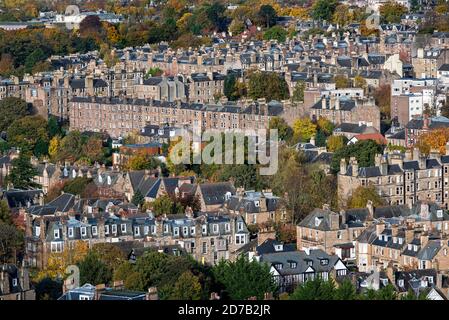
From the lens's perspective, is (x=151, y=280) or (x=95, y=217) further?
(x=95, y=217)

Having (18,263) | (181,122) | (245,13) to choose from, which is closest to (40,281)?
(18,263)

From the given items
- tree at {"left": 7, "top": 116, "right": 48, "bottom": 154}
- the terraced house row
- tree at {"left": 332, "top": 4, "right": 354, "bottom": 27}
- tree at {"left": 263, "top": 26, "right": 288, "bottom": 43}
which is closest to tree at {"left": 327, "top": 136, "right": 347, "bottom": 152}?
tree at {"left": 7, "top": 116, "right": 48, "bottom": 154}

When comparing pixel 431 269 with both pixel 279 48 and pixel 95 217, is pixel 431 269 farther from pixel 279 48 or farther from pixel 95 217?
pixel 279 48

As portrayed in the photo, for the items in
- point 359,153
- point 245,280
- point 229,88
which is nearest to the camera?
→ point 245,280

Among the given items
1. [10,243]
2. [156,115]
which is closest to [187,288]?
[10,243]

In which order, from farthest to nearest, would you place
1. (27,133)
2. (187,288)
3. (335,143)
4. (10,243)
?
(27,133)
(335,143)
(10,243)
(187,288)

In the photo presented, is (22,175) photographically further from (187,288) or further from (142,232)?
(187,288)
